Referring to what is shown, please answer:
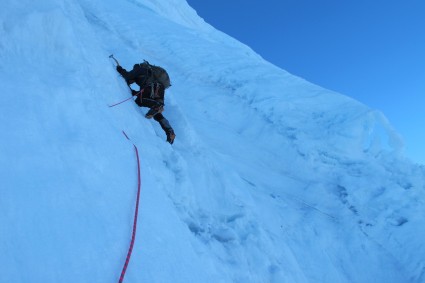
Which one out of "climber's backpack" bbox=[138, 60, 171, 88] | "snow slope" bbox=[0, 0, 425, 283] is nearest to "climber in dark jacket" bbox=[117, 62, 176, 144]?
"climber's backpack" bbox=[138, 60, 171, 88]

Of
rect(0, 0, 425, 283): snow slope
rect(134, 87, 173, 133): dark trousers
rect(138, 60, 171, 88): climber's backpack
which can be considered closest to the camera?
rect(0, 0, 425, 283): snow slope

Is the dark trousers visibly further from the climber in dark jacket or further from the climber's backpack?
the climber's backpack

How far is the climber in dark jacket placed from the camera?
534 cm

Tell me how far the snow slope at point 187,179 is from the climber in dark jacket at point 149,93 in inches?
8.2

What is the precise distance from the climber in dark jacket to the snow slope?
207 millimetres

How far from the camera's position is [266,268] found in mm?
4059

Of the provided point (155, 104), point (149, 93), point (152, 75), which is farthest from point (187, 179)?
point (152, 75)

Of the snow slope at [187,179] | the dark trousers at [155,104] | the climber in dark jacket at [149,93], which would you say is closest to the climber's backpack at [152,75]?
the climber in dark jacket at [149,93]

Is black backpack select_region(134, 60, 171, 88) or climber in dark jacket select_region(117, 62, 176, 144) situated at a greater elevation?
black backpack select_region(134, 60, 171, 88)

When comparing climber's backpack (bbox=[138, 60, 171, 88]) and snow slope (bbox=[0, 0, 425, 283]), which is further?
climber's backpack (bbox=[138, 60, 171, 88])

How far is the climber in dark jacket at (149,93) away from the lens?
5.34 meters

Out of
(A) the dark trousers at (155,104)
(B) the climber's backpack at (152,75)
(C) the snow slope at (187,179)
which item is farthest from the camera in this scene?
(B) the climber's backpack at (152,75)

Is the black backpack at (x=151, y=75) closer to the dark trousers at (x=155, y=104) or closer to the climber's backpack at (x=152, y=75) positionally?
the climber's backpack at (x=152, y=75)

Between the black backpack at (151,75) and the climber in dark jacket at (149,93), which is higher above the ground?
the black backpack at (151,75)
